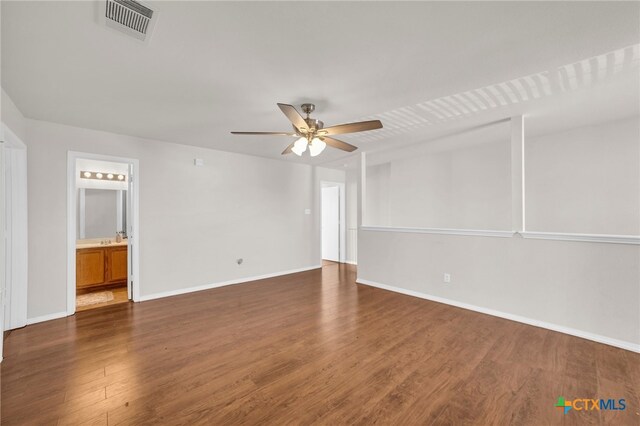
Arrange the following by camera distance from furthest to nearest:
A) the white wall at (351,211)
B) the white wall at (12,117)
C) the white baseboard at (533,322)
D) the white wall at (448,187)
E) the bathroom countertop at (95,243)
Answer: the white wall at (351,211), the white wall at (448,187), the bathroom countertop at (95,243), the white baseboard at (533,322), the white wall at (12,117)

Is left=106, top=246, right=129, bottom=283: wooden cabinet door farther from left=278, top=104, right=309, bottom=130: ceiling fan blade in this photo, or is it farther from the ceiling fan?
left=278, top=104, right=309, bottom=130: ceiling fan blade

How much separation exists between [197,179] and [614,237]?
5507 millimetres

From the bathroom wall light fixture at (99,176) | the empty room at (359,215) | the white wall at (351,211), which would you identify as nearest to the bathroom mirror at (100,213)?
the empty room at (359,215)

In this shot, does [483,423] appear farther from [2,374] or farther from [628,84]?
[2,374]

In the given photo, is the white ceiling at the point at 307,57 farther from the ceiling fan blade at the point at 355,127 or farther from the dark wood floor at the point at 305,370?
the dark wood floor at the point at 305,370

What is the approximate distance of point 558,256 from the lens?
3082 millimetres

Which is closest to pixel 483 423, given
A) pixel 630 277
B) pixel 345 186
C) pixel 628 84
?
pixel 630 277

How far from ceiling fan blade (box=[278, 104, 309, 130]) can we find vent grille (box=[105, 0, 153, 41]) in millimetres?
966

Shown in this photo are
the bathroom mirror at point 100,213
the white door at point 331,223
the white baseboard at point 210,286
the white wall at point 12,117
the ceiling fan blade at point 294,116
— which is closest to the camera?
the ceiling fan blade at point 294,116

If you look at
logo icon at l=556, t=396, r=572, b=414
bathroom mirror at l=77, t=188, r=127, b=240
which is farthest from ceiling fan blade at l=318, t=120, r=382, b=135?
bathroom mirror at l=77, t=188, r=127, b=240

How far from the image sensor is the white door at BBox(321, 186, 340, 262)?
745 centimetres

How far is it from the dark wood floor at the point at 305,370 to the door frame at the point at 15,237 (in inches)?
11.4

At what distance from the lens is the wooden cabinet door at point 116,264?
4.78 meters

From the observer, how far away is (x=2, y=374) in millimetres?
2238
